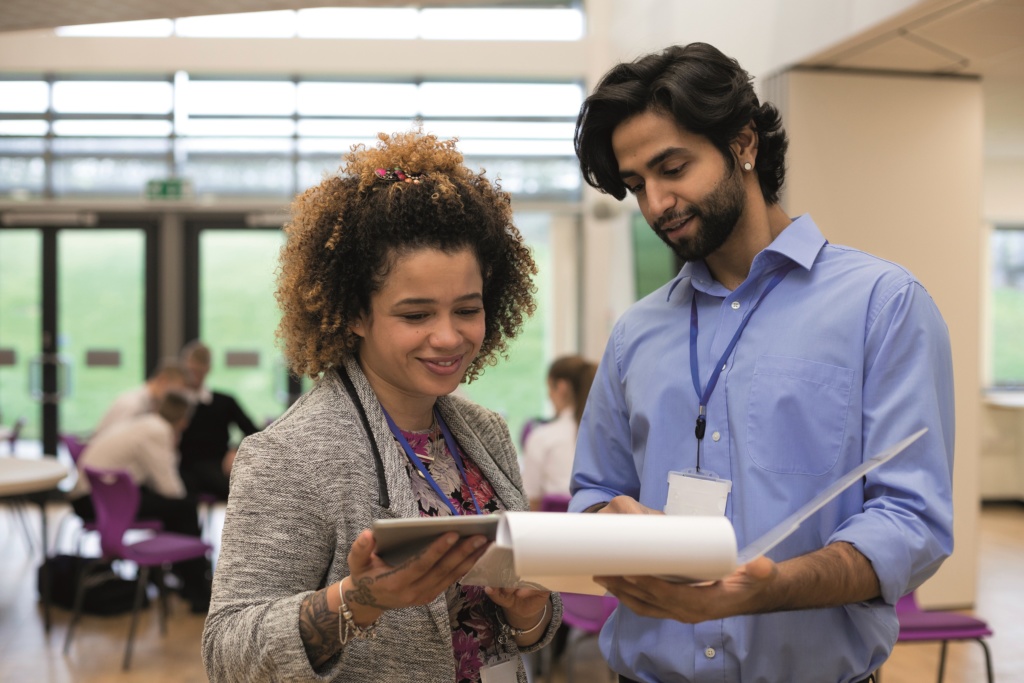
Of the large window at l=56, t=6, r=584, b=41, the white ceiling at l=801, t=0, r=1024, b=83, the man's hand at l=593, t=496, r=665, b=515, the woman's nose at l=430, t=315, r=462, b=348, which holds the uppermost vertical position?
the large window at l=56, t=6, r=584, b=41

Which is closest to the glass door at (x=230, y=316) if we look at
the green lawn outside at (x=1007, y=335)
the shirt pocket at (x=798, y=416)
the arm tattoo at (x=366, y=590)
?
the green lawn outside at (x=1007, y=335)

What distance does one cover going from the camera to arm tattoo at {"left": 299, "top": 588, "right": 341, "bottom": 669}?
1328 millimetres

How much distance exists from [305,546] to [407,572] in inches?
9.7

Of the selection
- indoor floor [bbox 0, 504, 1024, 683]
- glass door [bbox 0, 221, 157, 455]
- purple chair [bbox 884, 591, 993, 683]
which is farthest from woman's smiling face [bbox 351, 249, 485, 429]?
glass door [bbox 0, 221, 157, 455]

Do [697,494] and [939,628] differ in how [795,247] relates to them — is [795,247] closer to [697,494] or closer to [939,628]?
[697,494]

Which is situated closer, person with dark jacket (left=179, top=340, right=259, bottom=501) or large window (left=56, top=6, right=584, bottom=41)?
person with dark jacket (left=179, top=340, right=259, bottom=501)

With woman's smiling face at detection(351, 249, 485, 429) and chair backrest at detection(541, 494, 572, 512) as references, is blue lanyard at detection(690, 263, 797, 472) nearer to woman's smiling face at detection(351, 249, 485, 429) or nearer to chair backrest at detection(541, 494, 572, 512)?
woman's smiling face at detection(351, 249, 485, 429)

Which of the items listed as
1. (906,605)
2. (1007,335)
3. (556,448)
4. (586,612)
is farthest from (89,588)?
(1007,335)

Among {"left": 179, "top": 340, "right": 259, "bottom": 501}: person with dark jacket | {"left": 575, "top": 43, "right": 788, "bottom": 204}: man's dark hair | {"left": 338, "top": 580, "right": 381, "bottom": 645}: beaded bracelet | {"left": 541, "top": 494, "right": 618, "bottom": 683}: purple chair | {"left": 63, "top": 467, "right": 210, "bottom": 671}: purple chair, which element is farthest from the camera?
{"left": 179, "top": 340, "right": 259, "bottom": 501}: person with dark jacket

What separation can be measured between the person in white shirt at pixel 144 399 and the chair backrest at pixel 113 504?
209 centimetres

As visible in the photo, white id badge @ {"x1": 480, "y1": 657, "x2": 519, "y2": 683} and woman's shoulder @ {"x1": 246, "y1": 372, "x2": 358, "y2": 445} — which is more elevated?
woman's shoulder @ {"x1": 246, "y1": 372, "x2": 358, "y2": 445}

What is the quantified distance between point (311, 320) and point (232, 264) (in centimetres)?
893

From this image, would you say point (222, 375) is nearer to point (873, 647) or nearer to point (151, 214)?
point (151, 214)

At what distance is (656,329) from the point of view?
182cm
